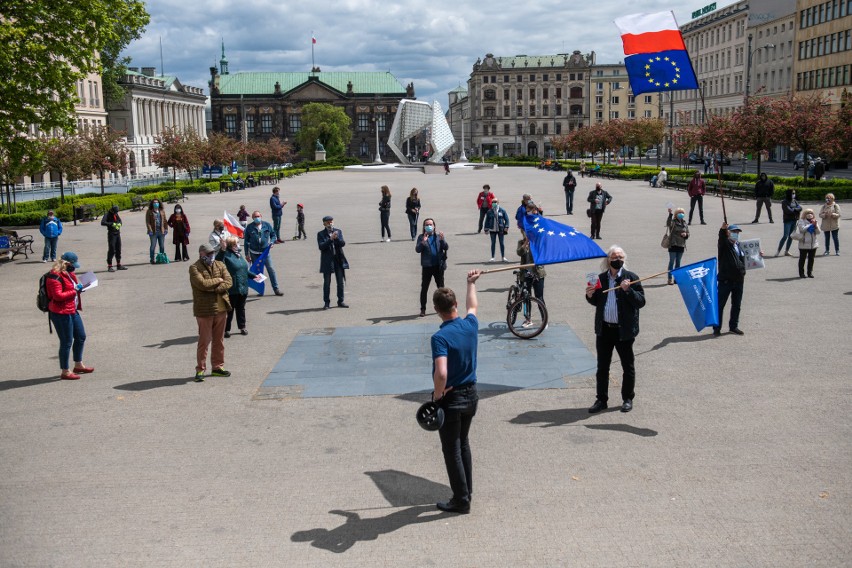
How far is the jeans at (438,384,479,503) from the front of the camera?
6.97m

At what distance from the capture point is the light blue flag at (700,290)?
12461mm

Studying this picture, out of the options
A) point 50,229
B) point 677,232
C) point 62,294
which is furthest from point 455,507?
point 50,229

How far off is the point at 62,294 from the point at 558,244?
275 inches

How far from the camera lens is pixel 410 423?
9.73 meters

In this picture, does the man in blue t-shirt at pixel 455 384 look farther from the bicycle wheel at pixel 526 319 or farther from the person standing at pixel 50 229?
the person standing at pixel 50 229

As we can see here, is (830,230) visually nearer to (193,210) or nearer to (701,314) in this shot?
(701,314)

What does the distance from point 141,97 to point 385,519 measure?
112 meters

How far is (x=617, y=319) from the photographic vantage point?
9.70m

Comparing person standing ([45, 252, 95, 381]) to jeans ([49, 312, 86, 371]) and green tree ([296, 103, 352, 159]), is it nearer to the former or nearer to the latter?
jeans ([49, 312, 86, 371])

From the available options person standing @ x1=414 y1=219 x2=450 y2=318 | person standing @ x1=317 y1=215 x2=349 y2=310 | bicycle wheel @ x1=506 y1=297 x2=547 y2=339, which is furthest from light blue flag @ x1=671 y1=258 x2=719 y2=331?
person standing @ x1=317 y1=215 x2=349 y2=310

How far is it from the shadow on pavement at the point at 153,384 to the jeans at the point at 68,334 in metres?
0.97

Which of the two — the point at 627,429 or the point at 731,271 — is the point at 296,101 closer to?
the point at 731,271

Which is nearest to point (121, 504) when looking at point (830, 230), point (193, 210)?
point (830, 230)

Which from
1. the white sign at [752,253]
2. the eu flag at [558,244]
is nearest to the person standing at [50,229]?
the eu flag at [558,244]
